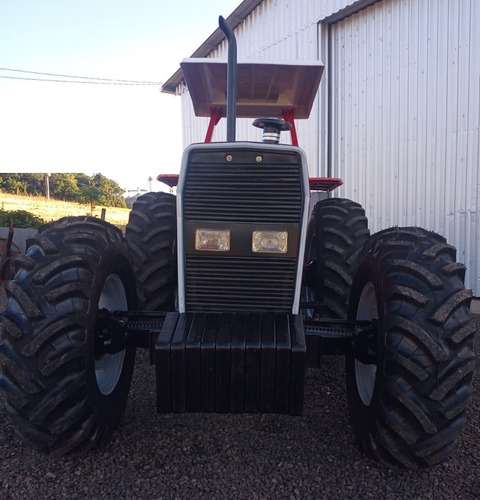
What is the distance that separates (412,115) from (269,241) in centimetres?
497

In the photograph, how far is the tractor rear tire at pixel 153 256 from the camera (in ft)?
10.9

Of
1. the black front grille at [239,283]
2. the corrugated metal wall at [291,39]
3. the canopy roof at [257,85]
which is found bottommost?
the black front grille at [239,283]

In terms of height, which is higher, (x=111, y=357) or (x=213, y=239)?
(x=213, y=239)

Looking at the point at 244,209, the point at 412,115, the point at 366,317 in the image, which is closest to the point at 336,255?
the point at 366,317

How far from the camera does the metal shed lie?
615 centimetres

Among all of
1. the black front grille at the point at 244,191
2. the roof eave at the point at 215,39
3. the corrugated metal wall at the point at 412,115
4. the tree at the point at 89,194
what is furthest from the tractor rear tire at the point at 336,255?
the tree at the point at 89,194

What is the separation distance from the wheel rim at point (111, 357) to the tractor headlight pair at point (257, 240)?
623 mm

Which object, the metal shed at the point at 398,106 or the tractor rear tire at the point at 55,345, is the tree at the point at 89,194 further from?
the tractor rear tire at the point at 55,345

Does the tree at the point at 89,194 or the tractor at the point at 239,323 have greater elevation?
the tree at the point at 89,194

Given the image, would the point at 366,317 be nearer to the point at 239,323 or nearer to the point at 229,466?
the point at 239,323

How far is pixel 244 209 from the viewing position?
2.66m

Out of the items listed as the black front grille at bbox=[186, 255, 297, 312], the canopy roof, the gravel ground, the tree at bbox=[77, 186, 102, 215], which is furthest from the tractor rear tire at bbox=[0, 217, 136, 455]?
the tree at bbox=[77, 186, 102, 215]

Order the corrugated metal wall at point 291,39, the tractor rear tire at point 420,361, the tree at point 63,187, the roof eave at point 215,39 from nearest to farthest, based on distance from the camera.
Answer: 1. the tractor rear tire at point 420,361
2. the corrugated metal wall at point 291,39
3. the roof eave at point 215,39
4. the tree at point 63,187

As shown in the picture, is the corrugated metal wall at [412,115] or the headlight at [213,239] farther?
the corrugated metal wall at [412,115]
